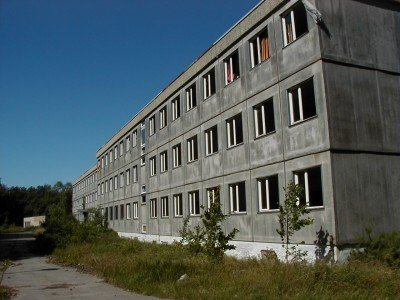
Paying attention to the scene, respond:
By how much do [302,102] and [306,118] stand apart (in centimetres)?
69

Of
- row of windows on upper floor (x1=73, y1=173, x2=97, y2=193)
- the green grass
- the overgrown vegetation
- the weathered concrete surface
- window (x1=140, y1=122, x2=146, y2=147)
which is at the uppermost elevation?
window (x1=140, y1=122, x2=146, y2=147)

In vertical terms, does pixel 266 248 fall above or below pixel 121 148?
below

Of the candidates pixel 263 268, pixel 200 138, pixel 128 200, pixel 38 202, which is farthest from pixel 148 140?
pixel 38 202

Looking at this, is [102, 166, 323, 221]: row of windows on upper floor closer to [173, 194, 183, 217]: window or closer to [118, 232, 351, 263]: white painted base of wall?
A: [173, 194, 183, 217]: window

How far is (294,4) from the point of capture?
52.6 feet

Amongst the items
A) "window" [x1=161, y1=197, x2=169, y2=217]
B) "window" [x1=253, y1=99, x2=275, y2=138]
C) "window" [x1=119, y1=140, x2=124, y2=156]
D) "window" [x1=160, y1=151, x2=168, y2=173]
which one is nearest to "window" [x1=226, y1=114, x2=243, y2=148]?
"window" [x1=253, y1=99, x2=275, y2=138]

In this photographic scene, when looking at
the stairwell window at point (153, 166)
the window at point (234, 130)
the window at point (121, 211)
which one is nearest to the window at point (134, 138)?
the stairwell window at point (153, 166)

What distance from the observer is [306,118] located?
49.9 feet

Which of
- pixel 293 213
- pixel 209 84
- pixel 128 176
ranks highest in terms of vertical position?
pixel 209 84

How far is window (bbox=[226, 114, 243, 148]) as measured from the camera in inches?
780

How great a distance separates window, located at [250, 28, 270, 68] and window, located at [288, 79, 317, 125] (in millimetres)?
2553

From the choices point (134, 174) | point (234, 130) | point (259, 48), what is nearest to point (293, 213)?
point (234, 130)

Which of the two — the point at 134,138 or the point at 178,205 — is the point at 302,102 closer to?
the point at 178,205

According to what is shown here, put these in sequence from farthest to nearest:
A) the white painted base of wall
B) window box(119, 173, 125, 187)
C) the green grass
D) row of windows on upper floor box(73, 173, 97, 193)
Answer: row of windows on upper floor box(73, 173, 97, 193)
window box(119, 173, 125, 187)
the white painted base of wall
the green grass
